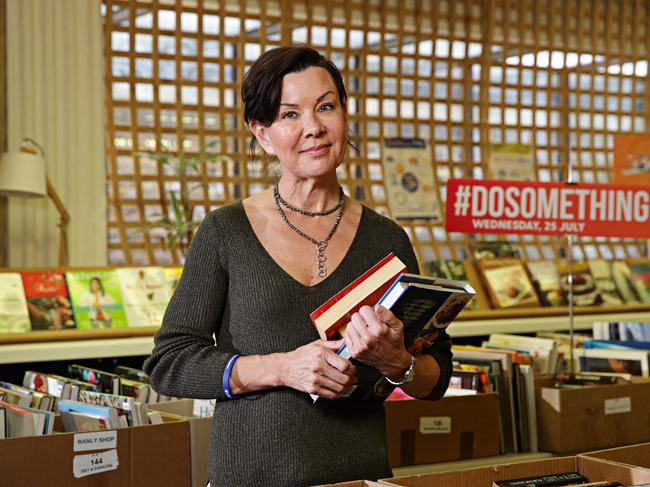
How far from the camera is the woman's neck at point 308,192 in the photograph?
6.05 ft

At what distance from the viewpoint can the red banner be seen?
11.5 feet

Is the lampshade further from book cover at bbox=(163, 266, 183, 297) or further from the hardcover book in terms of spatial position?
the hardcover book

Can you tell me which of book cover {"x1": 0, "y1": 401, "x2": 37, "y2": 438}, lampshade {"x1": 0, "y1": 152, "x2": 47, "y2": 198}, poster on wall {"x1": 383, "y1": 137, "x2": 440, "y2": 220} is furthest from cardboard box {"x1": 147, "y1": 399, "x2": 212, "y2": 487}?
poster on wall {"x1": 383, "y1": 137, "x2": 440, "y2": 220}

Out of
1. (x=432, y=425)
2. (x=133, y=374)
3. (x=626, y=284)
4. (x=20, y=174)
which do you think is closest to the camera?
(x=432, y=425)

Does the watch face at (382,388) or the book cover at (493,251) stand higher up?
the book cover at (493,251)

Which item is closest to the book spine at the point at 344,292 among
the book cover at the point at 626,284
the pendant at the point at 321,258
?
the pendant at the point at 321,258

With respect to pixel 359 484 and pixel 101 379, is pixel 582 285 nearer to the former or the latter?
pixel 101 379

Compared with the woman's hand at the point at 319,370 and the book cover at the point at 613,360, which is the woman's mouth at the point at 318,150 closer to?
the woman's hand at the point at 319,370

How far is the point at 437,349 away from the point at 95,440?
0.98 metres

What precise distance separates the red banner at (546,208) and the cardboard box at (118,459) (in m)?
1.43

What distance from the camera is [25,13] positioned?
493 centimetres

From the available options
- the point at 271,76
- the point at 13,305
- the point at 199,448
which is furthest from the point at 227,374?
A: the point at 13,305

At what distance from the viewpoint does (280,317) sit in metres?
1.75

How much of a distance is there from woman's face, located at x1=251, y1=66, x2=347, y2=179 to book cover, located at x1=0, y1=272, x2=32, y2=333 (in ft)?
6.52
